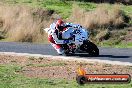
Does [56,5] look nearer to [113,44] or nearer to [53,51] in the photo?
[113,44]

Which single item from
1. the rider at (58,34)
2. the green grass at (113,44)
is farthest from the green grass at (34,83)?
the green grass at (113,44)

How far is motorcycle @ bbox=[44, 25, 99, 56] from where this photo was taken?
2105 centimetres

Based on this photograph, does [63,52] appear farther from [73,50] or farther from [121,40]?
[121,40]

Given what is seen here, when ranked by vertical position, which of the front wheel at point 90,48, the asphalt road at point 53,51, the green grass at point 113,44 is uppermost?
the front wheel at point 90,48

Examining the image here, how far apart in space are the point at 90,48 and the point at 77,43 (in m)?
0.60

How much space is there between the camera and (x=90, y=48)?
69.2 ft

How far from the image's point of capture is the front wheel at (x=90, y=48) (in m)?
21.0

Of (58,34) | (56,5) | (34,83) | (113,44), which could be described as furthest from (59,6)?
(34,83)

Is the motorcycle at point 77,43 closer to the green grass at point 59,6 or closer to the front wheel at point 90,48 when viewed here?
the front wheel at point 90,48

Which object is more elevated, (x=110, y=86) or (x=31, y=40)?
(x=110, y=86)

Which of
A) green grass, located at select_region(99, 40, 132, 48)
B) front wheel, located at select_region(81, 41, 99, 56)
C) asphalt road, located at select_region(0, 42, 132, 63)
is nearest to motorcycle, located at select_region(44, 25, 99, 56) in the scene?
front wheel, located at select_region(81, 41, 99, 56)

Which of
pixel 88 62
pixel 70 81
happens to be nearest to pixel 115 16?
pixel 88 62

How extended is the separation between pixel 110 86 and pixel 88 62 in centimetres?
574

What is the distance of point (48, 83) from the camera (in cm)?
1368
